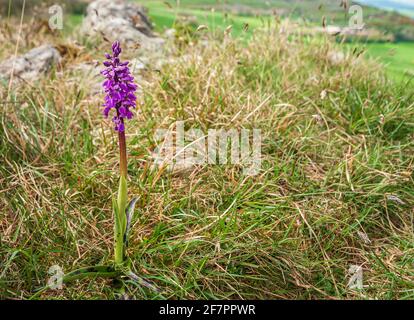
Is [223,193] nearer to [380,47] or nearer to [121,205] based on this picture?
[121,205]

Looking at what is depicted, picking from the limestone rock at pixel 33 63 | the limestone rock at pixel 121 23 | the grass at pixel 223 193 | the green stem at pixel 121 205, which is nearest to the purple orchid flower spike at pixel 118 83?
the green stem at pixel 121 205

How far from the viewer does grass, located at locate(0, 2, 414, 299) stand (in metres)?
2.79

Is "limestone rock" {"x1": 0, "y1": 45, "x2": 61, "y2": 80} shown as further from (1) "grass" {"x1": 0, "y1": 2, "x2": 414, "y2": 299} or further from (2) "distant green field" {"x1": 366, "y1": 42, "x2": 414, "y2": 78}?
(2) "distant green field" {"x1": 366, "y1": 42, "x2": 414, "y2": 78}

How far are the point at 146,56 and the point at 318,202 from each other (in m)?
2.96

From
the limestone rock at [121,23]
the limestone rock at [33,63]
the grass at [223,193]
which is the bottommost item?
the grass at [223,193]

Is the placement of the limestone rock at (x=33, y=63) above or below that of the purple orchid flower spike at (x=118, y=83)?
below

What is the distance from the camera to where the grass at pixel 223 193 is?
2795mm

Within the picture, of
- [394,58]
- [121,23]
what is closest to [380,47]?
[394,58]

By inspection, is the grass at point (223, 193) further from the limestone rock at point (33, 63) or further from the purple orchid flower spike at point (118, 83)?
the purple orchid flower spike at point (118, 83)

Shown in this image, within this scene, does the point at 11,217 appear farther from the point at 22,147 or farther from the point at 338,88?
the point at 338,88

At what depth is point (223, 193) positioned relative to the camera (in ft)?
10.8

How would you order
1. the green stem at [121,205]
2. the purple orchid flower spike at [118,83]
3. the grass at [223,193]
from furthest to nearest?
the grass at [223,193], the green stem at [121,205], the purple orchid flower spike at [118,83]

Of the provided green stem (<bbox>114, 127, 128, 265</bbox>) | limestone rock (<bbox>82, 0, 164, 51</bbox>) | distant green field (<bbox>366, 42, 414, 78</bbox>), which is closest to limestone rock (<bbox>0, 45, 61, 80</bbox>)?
limestone rock (<bbox>82, 0, 164, 51</bbox>)

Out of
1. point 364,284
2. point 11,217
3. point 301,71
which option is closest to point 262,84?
point 301,71
